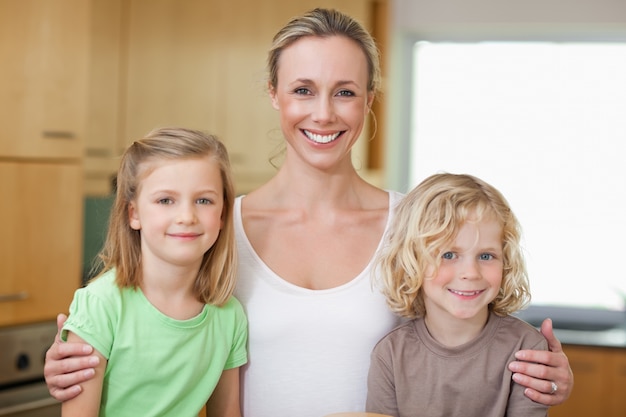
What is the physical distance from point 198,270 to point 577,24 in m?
3.38

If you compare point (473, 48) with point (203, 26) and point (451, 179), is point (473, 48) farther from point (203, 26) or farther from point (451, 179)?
point (451, 179)

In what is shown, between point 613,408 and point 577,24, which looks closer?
point 613,408

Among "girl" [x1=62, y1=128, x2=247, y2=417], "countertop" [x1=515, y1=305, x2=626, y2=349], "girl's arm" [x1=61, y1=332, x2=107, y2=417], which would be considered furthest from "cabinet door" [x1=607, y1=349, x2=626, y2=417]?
"girl's arm" [x1=61, y1=332, x2=107, y2=417]

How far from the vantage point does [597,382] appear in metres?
3.95

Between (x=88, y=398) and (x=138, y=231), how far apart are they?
1.07 feet

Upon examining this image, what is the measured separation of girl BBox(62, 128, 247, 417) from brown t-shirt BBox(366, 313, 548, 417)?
0.33 m

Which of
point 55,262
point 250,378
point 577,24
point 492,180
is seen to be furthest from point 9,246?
point 577,24

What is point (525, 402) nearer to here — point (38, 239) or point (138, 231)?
point (138, 231)

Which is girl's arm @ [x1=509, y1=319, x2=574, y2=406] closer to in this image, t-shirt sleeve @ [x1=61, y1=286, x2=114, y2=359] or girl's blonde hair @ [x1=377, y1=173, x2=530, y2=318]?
girl's blonde hair @ [x1=377, y1=173, x2=530, y2=318]

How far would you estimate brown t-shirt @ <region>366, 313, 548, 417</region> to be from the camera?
5.35 feet

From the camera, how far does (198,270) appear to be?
1623 millimetres

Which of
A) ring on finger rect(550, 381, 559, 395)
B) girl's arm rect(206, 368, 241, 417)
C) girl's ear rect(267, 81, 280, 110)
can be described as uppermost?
girl's ear rect(267, 81, 280, 110)

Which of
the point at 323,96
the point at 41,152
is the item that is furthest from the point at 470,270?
the point at 41,152

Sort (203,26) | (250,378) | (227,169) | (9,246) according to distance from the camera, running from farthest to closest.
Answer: (203,26) → (9,246) → (250,378) → (227,169)
